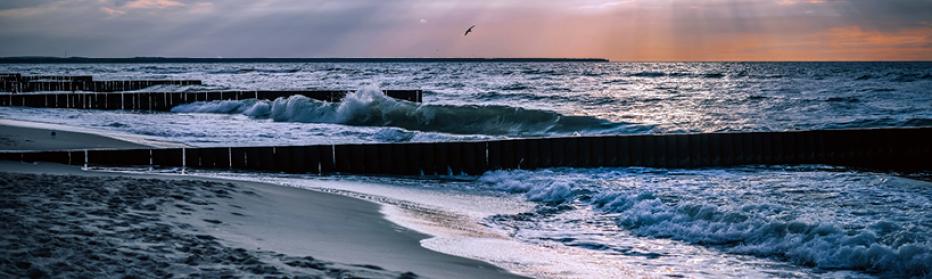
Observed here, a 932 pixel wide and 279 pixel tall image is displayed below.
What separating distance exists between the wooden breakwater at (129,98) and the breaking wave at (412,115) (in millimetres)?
5133

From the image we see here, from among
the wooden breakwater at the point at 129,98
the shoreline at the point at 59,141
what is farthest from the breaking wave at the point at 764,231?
the wooden breakwater at the point at 129,98


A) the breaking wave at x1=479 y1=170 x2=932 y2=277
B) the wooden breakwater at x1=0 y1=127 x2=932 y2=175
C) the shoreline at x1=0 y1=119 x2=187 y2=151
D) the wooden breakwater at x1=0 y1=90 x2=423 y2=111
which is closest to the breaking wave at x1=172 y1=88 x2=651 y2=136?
the wooden breakwater at x1=0 y1=90 x2=423 y2=111

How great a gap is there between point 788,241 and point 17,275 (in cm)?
633

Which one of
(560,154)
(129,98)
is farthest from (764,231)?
(129,98)

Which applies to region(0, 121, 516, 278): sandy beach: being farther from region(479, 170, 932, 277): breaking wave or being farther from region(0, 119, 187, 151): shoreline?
region(0, 119, 187, 151): shoreline

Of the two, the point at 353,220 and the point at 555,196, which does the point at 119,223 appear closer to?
the point at 353,220

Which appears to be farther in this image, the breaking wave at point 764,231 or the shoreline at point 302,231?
the breaking wave at point 764,231

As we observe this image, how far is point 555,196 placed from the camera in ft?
39.7

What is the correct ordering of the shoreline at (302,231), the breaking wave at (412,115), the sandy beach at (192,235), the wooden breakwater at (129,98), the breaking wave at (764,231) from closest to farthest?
the sandy beach at (192,235), the shoreline at (302,231), the breaking wave at (764,231), the breaking wave at (412,115), the wooden breakwater at (129,98)

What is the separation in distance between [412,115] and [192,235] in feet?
95.2

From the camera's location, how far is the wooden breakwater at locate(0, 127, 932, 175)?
14.5 m

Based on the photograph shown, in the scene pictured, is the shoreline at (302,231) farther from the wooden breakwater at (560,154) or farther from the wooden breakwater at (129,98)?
the wooden breakwater at (129,98)

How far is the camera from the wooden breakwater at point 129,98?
123 ft

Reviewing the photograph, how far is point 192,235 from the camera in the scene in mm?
6379
